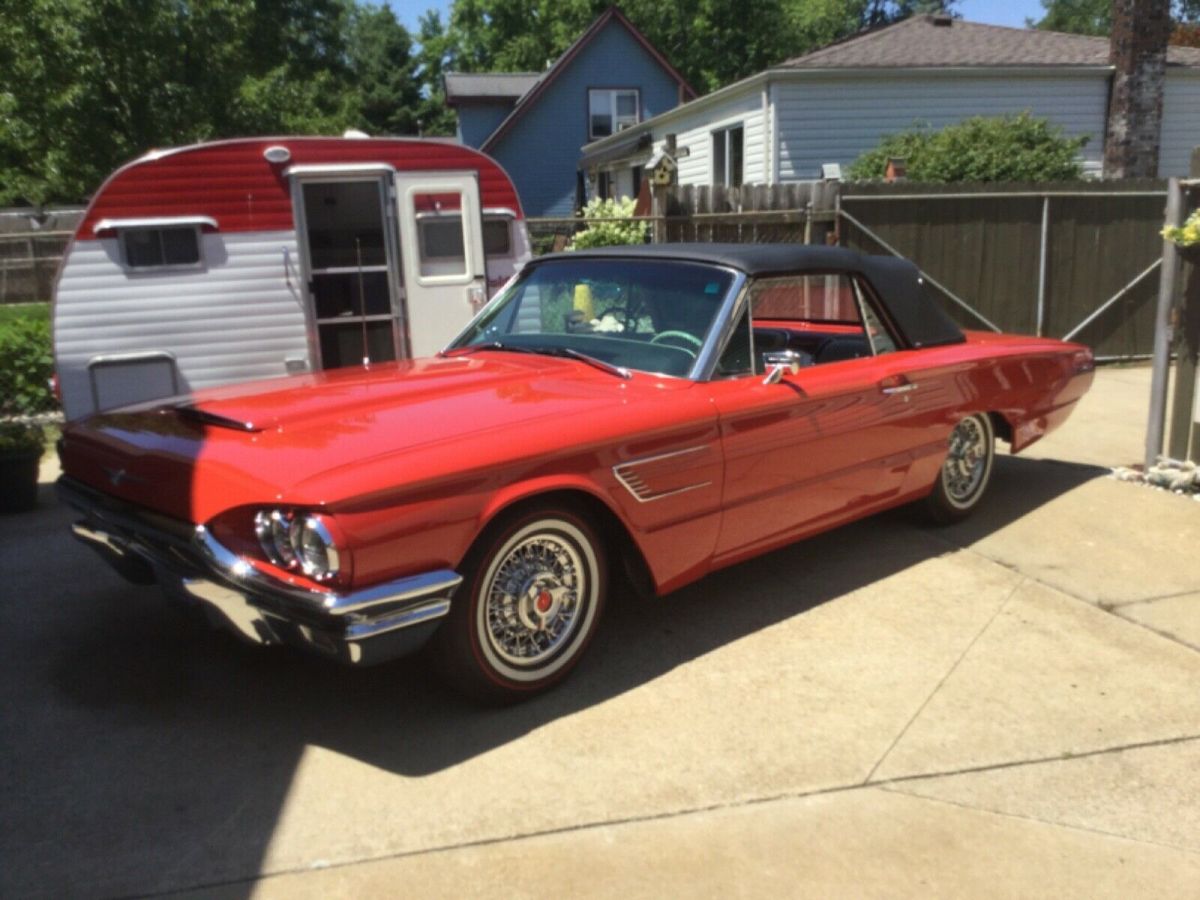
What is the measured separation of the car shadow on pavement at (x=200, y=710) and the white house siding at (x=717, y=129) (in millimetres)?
13573

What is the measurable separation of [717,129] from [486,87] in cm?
1624

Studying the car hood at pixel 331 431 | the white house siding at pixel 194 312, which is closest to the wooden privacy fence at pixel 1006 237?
the white house siding at pixel 194 312

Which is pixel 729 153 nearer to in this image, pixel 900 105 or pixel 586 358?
pixel 900 105

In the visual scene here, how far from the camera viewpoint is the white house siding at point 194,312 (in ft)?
25.1

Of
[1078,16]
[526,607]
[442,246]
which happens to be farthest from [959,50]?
[1078,16]

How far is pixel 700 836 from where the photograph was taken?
3.03 metres

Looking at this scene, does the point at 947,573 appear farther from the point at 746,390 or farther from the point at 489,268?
the point at 489,268

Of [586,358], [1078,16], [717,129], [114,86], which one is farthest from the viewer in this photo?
[1078,16]

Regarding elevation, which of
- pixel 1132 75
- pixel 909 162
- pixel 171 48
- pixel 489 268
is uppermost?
pixel 171 48

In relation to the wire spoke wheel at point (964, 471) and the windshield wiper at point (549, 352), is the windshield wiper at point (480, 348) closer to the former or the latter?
the windshield wiper at point (549, 352)

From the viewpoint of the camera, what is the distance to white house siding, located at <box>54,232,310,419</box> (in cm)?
764

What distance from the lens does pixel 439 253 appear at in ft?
27.7

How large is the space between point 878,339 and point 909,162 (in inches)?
394

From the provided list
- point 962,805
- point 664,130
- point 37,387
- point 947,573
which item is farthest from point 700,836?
point 664,130
